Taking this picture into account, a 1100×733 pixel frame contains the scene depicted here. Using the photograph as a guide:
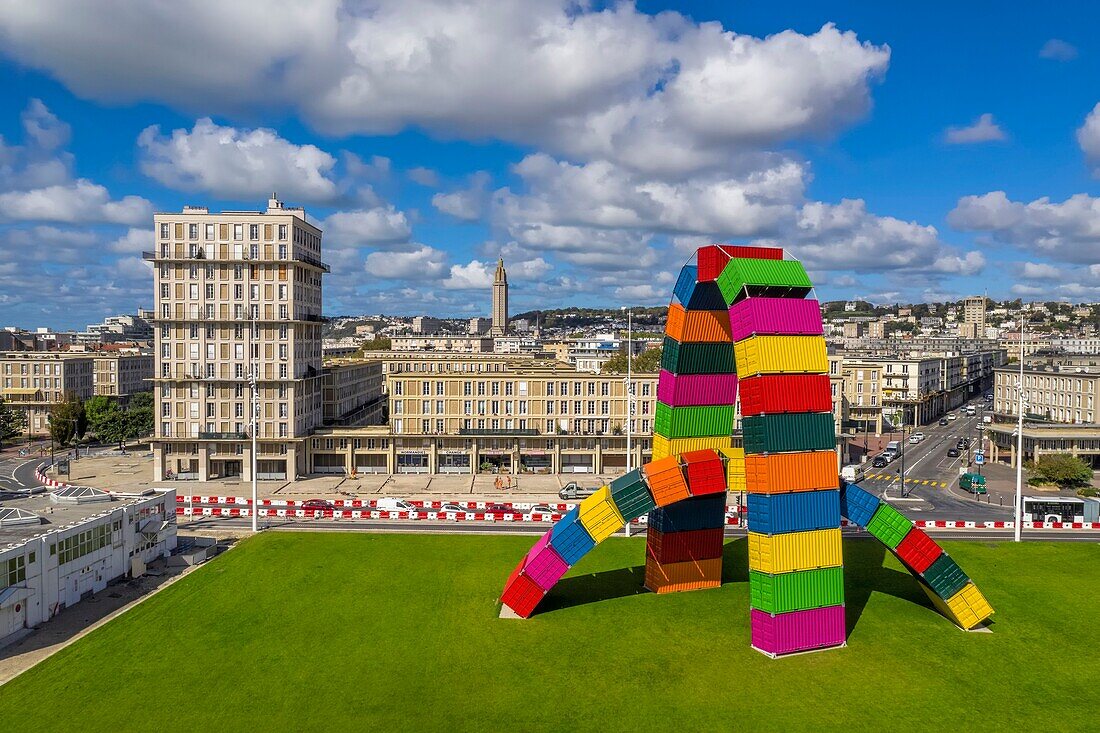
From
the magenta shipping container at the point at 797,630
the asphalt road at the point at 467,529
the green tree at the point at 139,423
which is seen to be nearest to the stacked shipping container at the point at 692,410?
the magenta shipping container at the point at 797,630

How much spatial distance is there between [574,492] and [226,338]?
140ft

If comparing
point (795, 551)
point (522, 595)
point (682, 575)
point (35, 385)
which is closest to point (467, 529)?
point (522, 595)

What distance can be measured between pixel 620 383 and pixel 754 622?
181ft

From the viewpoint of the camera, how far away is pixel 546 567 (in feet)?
131

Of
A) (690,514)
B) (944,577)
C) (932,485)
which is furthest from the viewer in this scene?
(932,485)

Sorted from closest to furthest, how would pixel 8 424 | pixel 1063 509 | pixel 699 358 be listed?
pixel 699 358
pixel 1063 509
pixel 8 424

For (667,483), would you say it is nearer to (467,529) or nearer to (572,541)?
(572,541)

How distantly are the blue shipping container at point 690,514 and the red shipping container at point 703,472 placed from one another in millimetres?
3511

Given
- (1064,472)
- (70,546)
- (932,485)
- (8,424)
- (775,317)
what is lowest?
(932,485)

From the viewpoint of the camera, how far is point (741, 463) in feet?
138

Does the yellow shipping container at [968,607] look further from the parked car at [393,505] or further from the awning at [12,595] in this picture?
the awning at [12,595]

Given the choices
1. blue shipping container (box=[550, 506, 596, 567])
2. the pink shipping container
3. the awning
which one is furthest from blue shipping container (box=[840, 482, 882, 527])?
the awning

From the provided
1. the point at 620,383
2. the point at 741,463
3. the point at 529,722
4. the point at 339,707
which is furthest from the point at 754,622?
the point at 620,383

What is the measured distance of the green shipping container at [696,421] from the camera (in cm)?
4275
